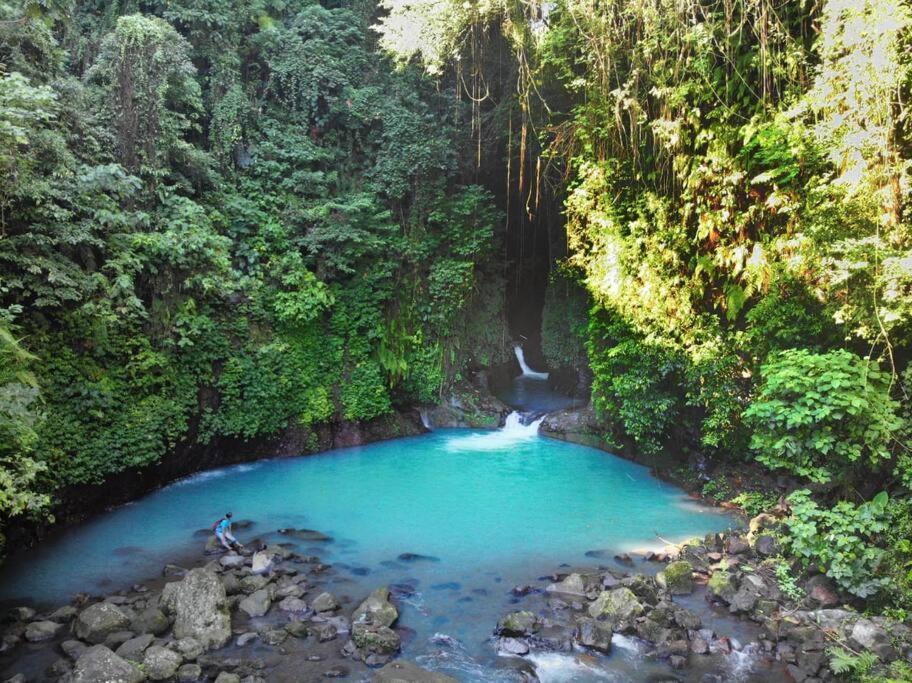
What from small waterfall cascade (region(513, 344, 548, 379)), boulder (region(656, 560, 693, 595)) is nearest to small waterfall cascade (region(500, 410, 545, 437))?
small waterfall cascade (region(513, 344, 548, 379))

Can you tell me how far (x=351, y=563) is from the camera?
8.10 m

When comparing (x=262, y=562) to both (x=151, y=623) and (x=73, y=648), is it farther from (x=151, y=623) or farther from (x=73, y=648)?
(x=73, y=648)

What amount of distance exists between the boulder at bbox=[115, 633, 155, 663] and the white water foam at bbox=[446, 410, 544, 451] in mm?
8787

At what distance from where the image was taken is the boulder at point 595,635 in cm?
599

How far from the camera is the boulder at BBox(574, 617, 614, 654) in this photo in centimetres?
599

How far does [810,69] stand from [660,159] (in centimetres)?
299

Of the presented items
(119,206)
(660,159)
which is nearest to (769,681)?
(660,159)

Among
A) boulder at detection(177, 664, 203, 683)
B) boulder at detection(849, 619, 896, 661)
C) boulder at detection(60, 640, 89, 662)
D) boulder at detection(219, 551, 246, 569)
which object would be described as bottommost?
boulder at detection(177, 664, 203, 683)

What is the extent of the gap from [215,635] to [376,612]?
1.77m

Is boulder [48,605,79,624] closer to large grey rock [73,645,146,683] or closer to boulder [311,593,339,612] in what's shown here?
large grey rock [73,645,146,683]

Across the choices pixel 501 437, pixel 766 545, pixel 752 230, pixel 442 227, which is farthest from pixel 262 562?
pixel 442 227

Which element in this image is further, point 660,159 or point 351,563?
point 660,159

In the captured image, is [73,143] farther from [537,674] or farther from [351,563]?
[537,674]

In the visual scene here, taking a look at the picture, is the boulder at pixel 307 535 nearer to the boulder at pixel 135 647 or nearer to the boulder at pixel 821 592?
the boulder at pixel 135 647
